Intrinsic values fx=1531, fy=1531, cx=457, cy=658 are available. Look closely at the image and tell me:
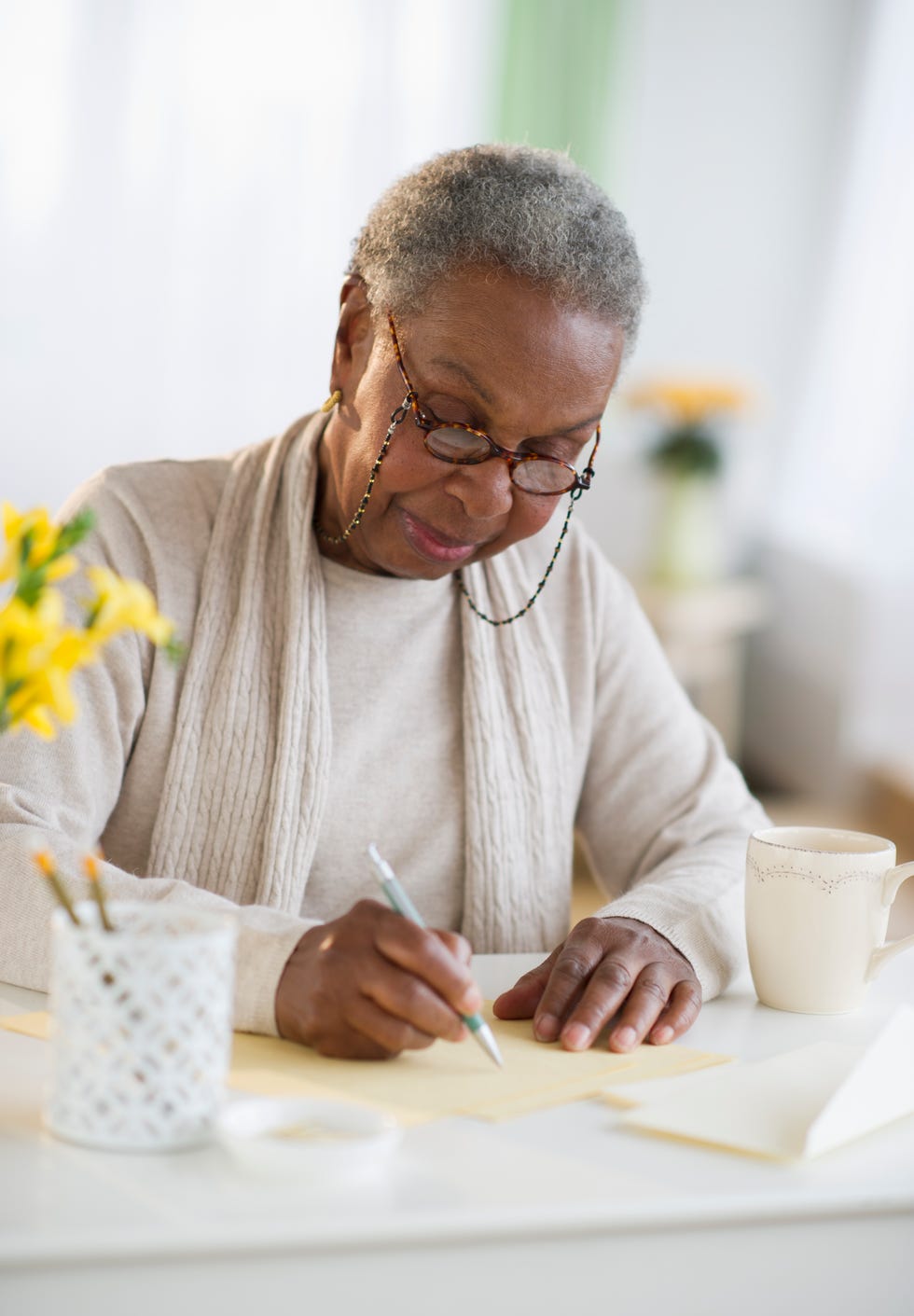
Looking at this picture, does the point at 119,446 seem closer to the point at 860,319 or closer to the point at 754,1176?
the point at 860,319

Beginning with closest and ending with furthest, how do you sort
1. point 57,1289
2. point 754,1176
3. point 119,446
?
point 57,1289
point 754,1176
point 119,446

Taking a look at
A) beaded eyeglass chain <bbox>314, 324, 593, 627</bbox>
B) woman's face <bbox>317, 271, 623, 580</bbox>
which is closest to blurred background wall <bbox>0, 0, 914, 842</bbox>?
beaded eyeglass chain <bbox>314, 324, 593, 627</bbox>

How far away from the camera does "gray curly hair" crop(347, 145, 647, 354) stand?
126cm

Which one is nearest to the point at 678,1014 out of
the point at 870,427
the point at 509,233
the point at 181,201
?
the point at 509,233

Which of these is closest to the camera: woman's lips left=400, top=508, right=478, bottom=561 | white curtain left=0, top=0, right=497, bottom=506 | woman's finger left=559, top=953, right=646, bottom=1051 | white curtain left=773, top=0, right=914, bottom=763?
woman's finger left=559, top=953, right=646, bottom=1051

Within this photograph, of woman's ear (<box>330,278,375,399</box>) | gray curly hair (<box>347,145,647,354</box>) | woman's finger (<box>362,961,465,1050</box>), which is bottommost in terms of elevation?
woman's finger (<box>362,961,465,1050</box>)

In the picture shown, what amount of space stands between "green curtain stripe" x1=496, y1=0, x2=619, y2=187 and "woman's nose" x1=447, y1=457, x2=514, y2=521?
3480 mm

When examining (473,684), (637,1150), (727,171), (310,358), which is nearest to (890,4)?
(727,171)

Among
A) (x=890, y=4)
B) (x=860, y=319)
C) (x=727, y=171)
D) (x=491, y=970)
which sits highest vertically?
(x=890, y=4)

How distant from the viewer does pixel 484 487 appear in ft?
4.22

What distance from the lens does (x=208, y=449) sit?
4.16 m

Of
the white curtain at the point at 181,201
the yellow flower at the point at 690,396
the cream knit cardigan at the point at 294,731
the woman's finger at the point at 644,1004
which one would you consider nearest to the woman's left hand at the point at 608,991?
the woman's finger at the point at 644,1004

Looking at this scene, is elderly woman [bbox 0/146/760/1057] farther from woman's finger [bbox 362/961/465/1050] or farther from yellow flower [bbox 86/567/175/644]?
yellow flower [bbox 86/567/175/644]

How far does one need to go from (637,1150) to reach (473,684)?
0.71 metres
